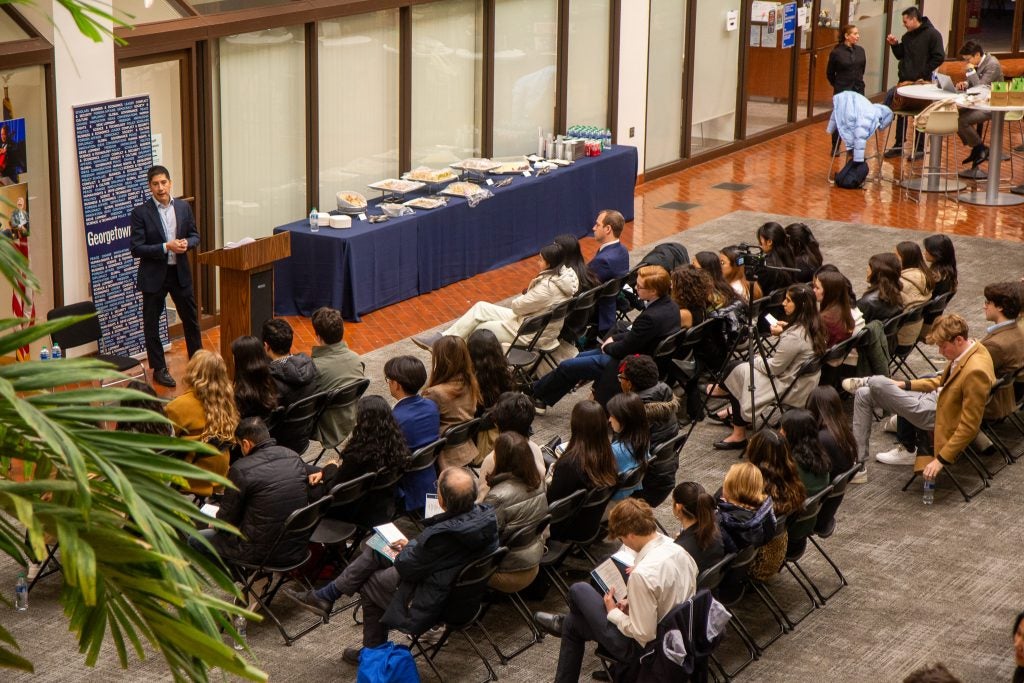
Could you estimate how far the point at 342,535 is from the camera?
273 inches

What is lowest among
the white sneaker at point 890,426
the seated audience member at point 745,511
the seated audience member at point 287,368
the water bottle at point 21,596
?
the water bottle at point 21,596

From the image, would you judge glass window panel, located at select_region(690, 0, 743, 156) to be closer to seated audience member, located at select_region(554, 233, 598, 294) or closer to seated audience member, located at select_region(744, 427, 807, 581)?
seated audience member, located at select_region(554, 233, 598, 294)

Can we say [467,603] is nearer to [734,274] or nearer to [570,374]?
[570,374]

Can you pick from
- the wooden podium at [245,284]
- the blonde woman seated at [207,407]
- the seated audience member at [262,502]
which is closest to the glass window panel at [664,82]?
the wooden podium at [245,284]

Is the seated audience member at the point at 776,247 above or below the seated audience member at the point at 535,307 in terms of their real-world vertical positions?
above

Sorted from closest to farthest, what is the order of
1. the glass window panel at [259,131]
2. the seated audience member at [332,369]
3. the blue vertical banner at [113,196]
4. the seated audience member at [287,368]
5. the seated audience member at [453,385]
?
1. the seated audience member at [453,385]
2. the seated audience member at [287,368]
3. the seated audience member at [332,369]
4. the blue vertical banner at [113,196]
5. the glass window panel at [259,131]

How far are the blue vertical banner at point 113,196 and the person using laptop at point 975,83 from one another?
433 inches

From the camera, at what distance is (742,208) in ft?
52.8

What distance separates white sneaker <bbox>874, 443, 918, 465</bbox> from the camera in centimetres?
913

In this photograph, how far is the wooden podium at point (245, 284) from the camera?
1017 centimetres

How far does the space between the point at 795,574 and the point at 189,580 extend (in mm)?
5069

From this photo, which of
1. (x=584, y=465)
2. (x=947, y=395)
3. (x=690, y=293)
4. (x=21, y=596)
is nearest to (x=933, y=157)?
(x=690, y=293)

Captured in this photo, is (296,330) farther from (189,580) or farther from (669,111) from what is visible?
(189,580)

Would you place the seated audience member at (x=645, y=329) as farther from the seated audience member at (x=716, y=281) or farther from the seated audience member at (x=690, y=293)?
the seated audience member at (x=716, y=281)
